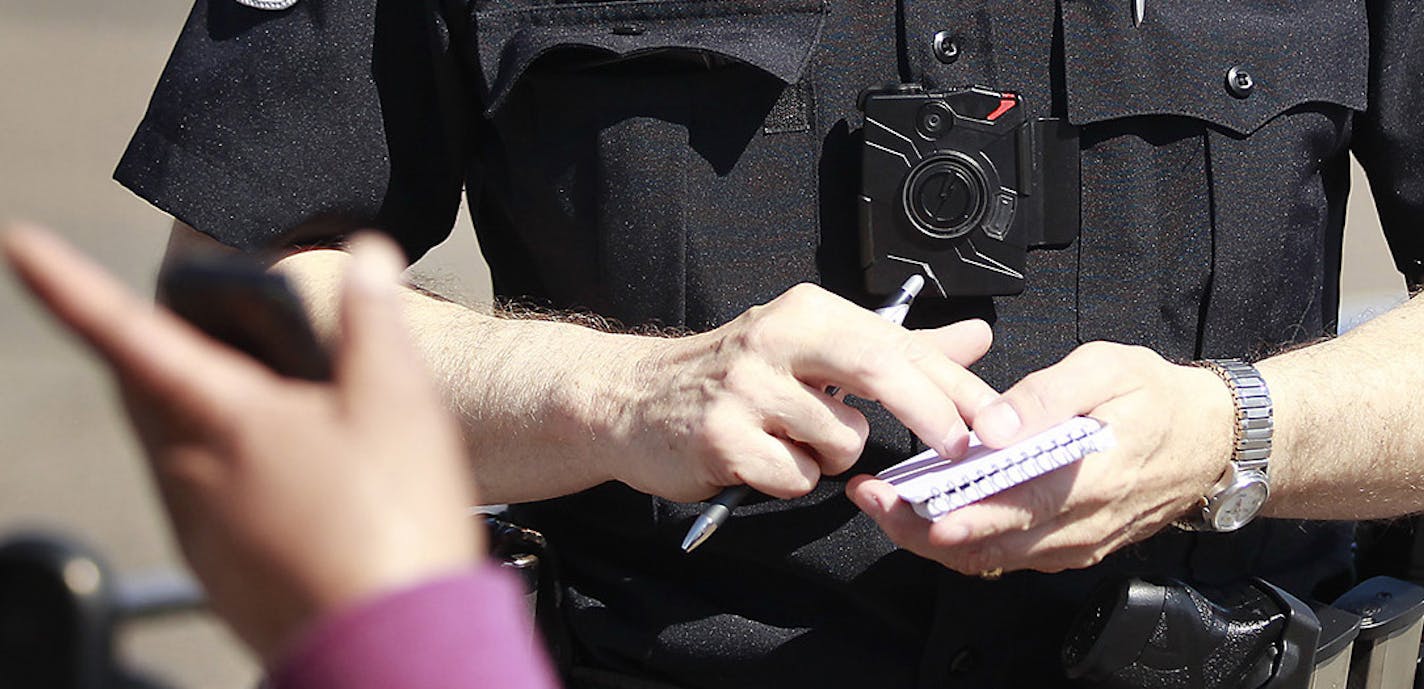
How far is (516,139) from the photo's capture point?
1.52 meters

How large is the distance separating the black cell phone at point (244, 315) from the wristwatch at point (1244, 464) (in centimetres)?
102

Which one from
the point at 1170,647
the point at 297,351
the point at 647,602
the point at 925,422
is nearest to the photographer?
the point at 297,351

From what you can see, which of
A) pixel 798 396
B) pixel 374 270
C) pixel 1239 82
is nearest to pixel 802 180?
pixel 798 396

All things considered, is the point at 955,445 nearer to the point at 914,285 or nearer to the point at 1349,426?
the point at 914,285

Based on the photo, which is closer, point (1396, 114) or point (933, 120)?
point (933, 120)

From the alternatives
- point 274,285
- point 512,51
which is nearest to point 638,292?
point 512,51

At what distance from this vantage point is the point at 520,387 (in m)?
1.38

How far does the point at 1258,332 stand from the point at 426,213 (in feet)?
2.77

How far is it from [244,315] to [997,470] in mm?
738

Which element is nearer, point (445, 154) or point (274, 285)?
point (274, 285)

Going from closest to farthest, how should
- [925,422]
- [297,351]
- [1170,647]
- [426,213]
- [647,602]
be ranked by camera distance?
1. [297,351]
2. [925,422]
3. [1170,647]
4. [647,602]
5. [426,213]

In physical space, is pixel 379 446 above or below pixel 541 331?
above

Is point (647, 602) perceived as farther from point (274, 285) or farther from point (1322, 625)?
point (274, 285)

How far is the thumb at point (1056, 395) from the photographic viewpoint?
3.79 feet
